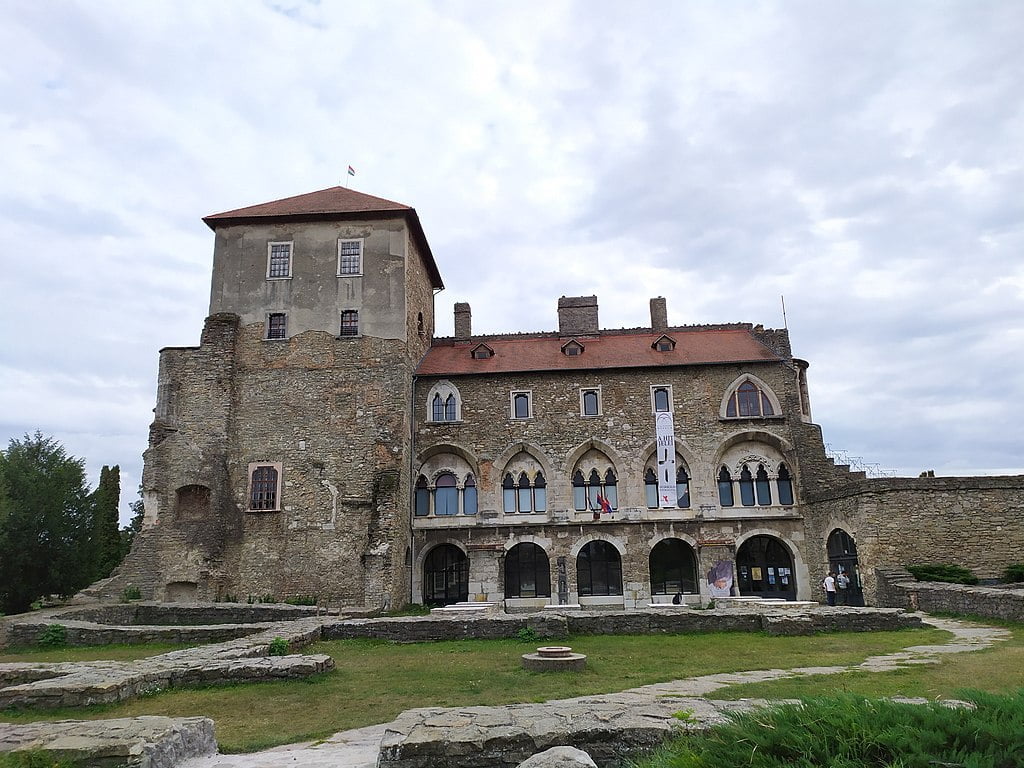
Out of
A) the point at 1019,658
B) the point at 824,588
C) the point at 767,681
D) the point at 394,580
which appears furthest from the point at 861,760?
the point at 824,588

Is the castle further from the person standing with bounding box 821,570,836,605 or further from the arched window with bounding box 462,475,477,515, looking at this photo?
the person standing with bounding box 821,570,836,605

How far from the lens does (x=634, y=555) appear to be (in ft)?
94.4

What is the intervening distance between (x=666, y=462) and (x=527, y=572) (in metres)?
7.69

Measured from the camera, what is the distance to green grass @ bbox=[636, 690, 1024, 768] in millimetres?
4160

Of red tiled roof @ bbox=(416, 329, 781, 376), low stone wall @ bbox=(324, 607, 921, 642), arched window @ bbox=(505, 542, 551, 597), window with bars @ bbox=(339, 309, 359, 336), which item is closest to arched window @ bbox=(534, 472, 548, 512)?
arched window @ bbox=(505, 542, 551, 597)

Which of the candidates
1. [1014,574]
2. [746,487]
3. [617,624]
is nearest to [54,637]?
[617,624]

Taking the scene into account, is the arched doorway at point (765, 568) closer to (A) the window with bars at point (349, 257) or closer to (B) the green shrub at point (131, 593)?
(A) the window with bars at point (349, 257)

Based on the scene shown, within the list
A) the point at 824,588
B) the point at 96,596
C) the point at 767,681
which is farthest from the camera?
the point at 824,588

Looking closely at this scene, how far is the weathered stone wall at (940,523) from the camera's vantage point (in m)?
23.7

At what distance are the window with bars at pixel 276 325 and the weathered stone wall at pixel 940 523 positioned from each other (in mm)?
23454

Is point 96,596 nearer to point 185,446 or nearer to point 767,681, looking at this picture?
point 185,446

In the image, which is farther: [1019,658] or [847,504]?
[847,504]

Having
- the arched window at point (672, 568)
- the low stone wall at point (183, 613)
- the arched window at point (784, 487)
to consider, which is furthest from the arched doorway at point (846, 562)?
the low stone wall at point (183, 613)

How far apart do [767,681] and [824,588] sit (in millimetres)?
18312
